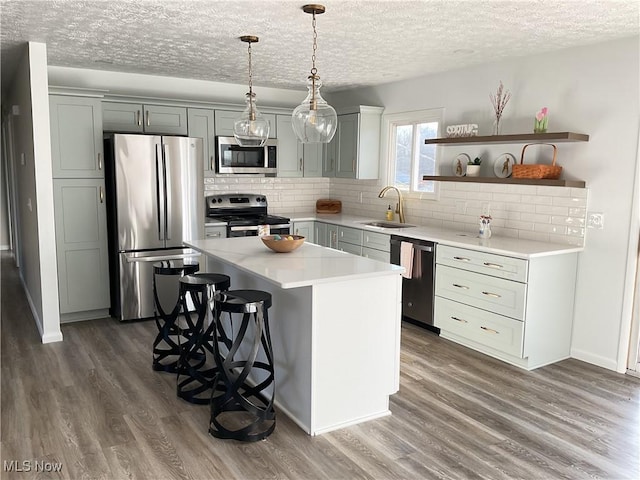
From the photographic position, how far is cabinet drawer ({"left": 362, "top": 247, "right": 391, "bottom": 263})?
5.26 m

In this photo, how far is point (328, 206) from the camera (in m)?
6.85

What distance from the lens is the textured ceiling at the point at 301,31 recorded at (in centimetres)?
313

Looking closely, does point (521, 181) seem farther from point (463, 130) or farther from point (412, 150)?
point (412, 150)

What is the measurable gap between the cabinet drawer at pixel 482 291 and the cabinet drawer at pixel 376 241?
712 millimetres

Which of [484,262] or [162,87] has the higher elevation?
[162,87]

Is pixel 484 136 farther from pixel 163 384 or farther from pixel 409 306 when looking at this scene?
pixel 163 384

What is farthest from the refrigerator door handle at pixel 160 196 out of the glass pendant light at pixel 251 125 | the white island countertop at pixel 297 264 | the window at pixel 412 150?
the window at pixel 412 150

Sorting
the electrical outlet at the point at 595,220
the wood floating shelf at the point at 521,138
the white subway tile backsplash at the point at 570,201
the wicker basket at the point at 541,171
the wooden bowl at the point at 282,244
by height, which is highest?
the wood floating shelf at the point at 521,138

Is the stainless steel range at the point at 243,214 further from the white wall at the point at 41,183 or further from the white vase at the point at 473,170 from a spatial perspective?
the white vase at the point at 473,170

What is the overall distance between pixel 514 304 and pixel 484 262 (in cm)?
41

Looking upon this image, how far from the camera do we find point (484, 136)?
4.60 m

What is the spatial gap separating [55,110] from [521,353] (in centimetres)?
444

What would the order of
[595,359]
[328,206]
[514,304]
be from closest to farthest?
[514,304] → [595,359] → [328,206]
